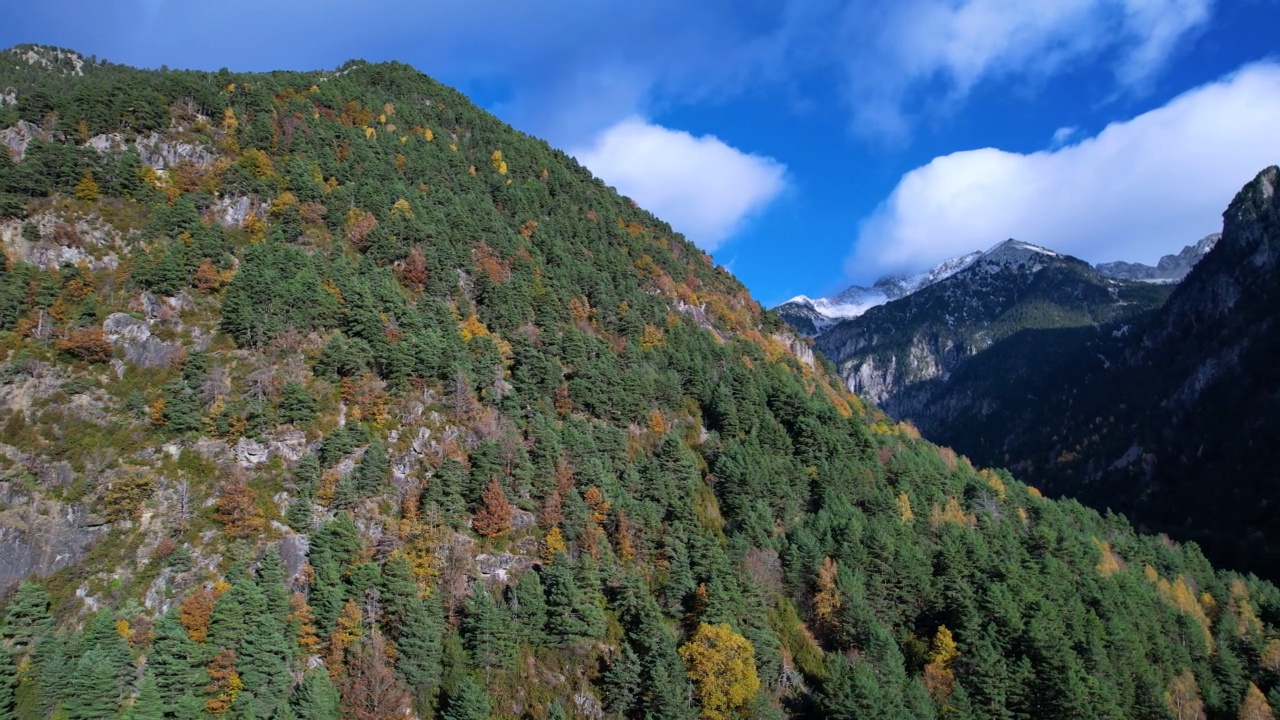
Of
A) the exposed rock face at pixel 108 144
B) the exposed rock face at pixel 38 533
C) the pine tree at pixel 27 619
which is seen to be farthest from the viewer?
the exposed rock face at pixel 108 144

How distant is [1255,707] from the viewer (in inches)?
3669

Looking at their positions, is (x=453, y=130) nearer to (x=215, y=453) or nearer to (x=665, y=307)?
(x=665, y=307)

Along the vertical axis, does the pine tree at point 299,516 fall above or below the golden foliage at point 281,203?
below

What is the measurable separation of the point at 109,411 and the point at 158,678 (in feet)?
101

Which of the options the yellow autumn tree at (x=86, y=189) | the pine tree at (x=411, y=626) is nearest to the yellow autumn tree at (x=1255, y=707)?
the pine tree at (x=411, y=626)

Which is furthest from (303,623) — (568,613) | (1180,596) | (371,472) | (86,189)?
(1180,596)

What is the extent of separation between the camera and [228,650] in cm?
6500

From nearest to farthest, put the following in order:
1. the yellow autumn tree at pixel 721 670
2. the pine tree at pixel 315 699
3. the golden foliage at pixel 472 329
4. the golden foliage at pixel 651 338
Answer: the pine tree at pixel 315 699, the yellow autumn tree at pixel 721 670, the golden foliage at pixel 472 329, the golden foliage at pixel 651 338

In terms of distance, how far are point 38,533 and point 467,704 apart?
4283cm

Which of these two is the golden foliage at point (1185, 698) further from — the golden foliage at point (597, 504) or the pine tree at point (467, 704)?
the pine tree at point (467, 704)

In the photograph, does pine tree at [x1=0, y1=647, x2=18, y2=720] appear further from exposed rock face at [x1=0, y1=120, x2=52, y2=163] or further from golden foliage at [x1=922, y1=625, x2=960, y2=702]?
A: golden foliage at [x1=922, y1=625, x2=960, y2=702]

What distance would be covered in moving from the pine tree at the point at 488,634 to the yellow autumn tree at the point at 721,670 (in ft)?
61.0

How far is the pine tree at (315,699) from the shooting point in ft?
207

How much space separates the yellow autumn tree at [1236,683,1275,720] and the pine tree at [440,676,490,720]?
3762 inches
